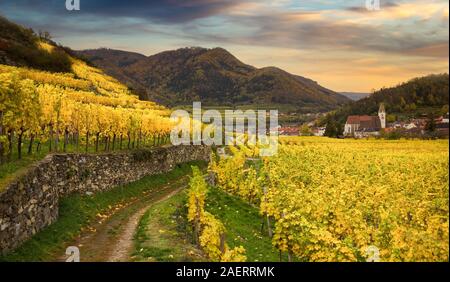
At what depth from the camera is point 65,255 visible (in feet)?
60.4

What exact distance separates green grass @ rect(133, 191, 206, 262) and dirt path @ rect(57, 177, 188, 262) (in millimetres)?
505

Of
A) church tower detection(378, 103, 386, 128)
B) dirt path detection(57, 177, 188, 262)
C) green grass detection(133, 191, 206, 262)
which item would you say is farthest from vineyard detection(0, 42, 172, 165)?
church tower detection(378, 103, 386, 128)

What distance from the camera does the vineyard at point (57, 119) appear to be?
73.5 feet

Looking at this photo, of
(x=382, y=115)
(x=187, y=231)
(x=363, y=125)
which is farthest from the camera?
(x=382, y=115)

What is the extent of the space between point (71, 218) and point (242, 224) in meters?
9.70

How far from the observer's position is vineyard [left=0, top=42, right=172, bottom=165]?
2241 cm

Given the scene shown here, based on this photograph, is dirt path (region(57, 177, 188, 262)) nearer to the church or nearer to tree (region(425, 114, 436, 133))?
tree (region(425, 114, 436, 133))

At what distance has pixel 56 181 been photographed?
24.9 m

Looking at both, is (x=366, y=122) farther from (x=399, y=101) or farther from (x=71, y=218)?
(x=71, y=218)

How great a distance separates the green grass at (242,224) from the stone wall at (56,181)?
7969 mm

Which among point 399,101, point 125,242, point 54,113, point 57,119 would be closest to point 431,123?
point 54,113

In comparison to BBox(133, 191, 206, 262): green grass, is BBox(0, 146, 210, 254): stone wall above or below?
above
